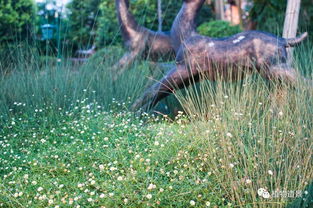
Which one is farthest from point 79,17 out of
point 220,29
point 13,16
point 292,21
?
point 292,21

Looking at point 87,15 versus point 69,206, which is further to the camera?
point 87,15

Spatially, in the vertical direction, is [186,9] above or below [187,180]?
above

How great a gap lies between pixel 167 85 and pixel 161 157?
156cm

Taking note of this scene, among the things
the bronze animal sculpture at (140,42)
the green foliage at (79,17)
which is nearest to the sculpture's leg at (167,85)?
the bronze animal sculpture at (140,42)

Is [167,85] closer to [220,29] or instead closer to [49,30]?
[49,30]

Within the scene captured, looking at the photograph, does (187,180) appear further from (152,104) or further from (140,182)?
(152,104)

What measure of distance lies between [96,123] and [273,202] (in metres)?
2.10

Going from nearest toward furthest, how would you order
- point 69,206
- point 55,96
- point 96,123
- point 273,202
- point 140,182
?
point 273,202 → point 69,206 → point 140,182 → point 96,123 → point 55,96

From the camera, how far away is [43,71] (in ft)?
16.8

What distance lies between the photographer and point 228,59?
4258 millimetres

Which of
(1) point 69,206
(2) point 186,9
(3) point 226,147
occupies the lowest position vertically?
(1) point 69,206

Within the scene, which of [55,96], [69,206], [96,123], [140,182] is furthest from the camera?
[55,96]

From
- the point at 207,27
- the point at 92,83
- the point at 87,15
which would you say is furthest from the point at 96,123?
the point at 87,15

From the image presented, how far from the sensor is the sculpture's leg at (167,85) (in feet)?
14.5
